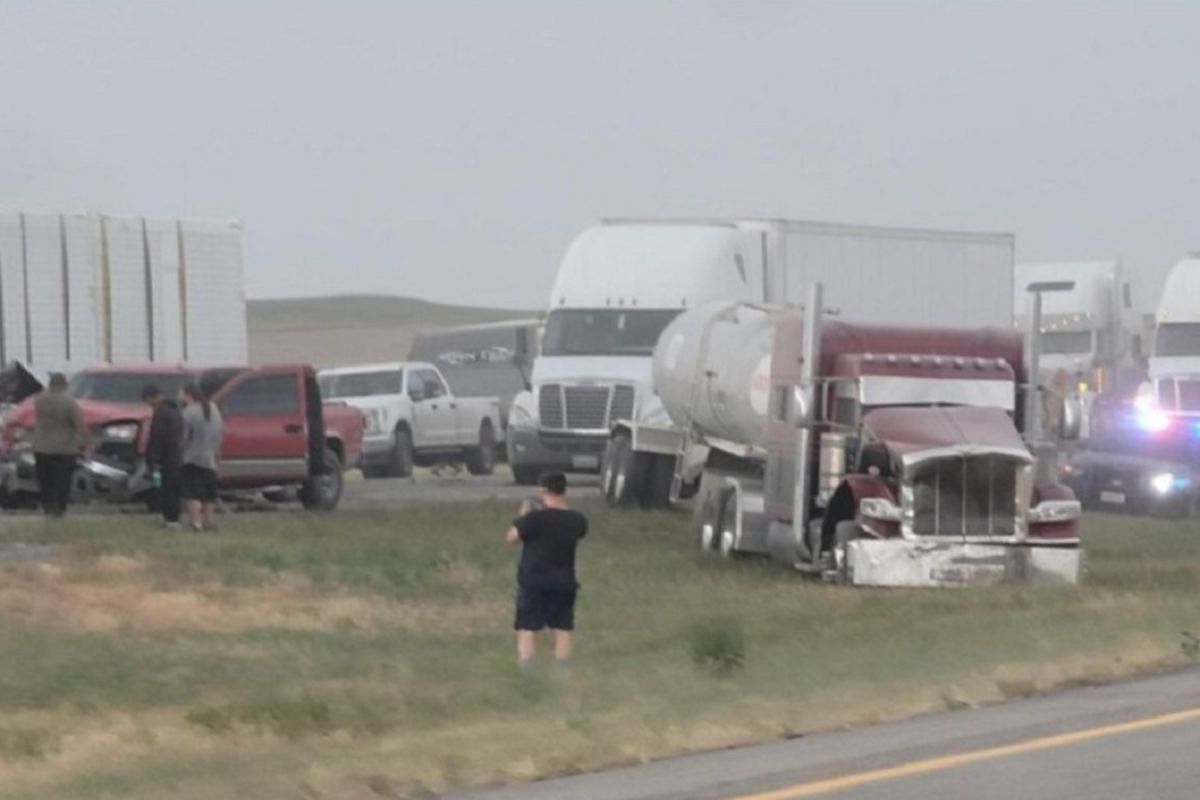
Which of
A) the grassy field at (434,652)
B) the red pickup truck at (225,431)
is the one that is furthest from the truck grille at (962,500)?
the red pickup truck at (225,431)

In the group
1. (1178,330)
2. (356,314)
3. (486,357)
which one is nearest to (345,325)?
(356,314)

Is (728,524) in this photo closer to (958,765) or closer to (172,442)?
(172,442)

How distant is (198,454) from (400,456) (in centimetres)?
1607

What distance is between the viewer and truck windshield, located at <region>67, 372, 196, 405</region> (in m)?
33.0

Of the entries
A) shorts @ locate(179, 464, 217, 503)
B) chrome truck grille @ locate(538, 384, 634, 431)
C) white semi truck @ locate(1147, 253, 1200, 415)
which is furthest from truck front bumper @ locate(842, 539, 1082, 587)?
white semi truck @ locate(1147, 253, 1200, 415)

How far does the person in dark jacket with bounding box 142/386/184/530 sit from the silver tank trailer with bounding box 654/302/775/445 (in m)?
6.30

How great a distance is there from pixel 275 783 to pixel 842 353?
49.8 feet

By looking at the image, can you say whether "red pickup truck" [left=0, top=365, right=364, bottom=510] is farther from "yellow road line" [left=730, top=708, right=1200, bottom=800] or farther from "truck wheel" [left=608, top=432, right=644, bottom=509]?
"yellow road line" [left=730, top=708, right=1200, bottom=800]

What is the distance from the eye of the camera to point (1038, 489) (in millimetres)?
26234

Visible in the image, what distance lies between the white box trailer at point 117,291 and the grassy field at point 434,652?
730 cm

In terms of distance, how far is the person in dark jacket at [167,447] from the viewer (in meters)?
29.3

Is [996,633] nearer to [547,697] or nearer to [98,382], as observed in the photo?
[547,697]

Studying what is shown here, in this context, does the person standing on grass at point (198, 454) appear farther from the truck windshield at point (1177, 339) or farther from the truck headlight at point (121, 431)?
the truck windshield at point (1177, 339)

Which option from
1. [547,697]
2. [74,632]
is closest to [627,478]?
[74,632]
